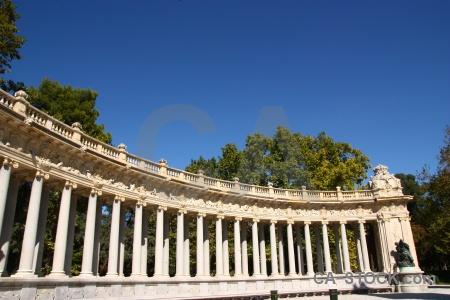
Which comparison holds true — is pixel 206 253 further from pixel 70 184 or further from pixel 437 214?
pixel 437 214

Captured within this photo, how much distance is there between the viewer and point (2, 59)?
108 feet

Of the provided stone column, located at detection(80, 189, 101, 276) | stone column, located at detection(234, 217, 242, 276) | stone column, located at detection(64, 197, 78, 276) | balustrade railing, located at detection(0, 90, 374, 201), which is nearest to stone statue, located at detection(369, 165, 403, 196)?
balustrade railing, located at detection(0, 90, 374, 201)

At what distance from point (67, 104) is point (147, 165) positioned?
52.9ft

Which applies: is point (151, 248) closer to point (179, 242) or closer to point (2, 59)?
point (179, 242)

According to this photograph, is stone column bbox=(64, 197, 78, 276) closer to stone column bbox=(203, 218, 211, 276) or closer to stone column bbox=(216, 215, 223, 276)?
stone column bbox=(203, 218, 211, 276)

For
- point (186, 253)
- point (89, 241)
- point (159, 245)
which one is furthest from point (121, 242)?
point (186, 253)

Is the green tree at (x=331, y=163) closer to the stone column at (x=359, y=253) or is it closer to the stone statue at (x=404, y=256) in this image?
the stone column at (x=359, y=253)

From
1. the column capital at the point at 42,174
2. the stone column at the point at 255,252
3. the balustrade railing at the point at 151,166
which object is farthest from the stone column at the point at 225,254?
the column capital at the point at 42,174

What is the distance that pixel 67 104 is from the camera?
4144 centimetres

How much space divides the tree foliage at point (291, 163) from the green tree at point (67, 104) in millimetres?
20264

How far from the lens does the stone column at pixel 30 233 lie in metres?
19.8

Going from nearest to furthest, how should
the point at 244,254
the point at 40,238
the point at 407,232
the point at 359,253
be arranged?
1. the point at 40,238
2. the point at 244,254
3. the point at 407,232
4. the point at 359,253

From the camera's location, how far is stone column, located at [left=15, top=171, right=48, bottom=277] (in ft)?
65.0

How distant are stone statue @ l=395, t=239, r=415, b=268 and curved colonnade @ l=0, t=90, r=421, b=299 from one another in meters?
2.36
